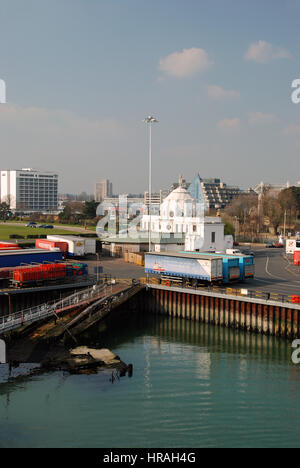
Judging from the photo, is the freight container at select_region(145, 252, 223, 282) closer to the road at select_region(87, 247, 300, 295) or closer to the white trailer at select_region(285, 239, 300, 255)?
the road at select_region(87, 247, 300, 295)

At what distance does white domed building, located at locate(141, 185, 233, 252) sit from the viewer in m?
74.9

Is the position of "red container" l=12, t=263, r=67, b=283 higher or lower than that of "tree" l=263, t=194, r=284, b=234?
lower

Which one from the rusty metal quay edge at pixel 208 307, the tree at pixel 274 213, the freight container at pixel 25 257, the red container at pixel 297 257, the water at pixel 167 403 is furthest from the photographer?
the tree at pixel 274 213

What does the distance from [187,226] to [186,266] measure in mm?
32007

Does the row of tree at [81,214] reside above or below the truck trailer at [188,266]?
above

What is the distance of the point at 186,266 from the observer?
50.1 m

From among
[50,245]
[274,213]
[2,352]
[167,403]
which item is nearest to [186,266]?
[2,352]

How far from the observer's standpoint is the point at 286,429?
26.2m

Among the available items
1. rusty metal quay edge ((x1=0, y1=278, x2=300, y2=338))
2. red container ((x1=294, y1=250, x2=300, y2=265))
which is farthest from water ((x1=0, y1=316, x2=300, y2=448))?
red container ((x1=294, y1=250, x2=300, y2=265))

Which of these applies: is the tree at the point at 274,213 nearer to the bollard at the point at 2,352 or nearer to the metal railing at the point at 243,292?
the metal railing at the point at 243,292

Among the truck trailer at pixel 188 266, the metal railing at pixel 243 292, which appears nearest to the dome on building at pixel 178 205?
the truck trailer at pixel 188 266

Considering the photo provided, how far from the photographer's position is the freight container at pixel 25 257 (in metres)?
51.5

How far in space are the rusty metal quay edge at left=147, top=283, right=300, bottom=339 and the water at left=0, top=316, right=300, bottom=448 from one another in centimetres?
282
